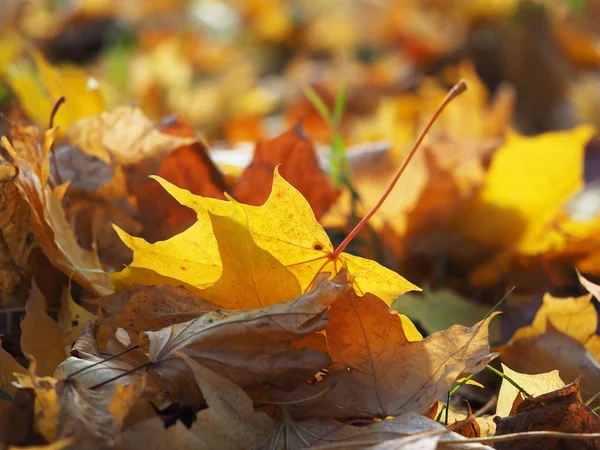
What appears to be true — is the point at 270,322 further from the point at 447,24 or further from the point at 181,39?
the point at 181,39

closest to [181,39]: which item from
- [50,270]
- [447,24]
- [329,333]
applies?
[447,24]

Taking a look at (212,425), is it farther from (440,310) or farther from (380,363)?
(440,310)

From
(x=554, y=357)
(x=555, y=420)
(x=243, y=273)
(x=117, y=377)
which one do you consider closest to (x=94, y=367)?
(x=117, y=377)

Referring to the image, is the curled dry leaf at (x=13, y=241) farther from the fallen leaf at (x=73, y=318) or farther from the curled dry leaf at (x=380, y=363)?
the curled dry leaf at (x=380, y=363)

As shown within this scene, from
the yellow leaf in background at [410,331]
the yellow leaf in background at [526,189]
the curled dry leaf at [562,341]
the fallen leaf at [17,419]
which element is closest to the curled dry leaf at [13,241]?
the fallen leaf at [17,419]

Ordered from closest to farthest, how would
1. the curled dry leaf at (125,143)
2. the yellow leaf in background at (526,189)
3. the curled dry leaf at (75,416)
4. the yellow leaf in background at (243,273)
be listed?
the curled dry leaf at (75,416)
the yellow leaf in background at (243,273)
the curled dry leaf at (125,143)
the yellow leaf in background at (526,189)

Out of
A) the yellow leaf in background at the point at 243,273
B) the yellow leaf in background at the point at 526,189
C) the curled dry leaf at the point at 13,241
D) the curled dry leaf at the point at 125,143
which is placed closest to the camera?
the yellow leaf in background at the point at 243,273
